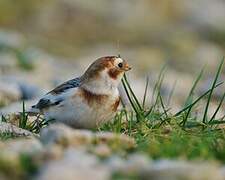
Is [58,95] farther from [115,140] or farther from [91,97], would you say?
[115,140]

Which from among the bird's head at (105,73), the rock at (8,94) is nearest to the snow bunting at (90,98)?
the bird's head at (105,73)

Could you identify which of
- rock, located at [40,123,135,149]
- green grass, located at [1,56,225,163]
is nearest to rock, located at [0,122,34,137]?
green grass, located at [1,56,225,163]

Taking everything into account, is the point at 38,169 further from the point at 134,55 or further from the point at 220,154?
the point at 134,55

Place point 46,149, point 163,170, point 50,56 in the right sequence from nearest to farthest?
point 163,170, point 46,149, point 50,56

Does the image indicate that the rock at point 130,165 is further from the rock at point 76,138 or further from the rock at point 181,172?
the rock at point 76,138

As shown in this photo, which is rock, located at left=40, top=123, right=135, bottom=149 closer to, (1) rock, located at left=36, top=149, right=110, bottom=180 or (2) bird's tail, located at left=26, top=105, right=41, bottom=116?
(1) rock, located at left=36, top=149, right=110, bottom=180

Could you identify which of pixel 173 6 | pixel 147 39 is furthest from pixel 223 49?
pixel 173 6
